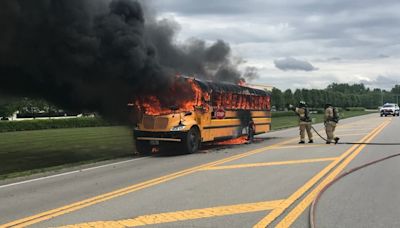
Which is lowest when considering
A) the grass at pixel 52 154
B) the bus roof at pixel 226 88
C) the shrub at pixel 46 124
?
the grass at pixel 52 154

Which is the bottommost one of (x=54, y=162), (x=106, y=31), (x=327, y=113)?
(x=54, y=162)

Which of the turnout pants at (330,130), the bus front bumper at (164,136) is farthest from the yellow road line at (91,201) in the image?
the turnout pants at (330,130)

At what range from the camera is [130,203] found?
25.2 ft

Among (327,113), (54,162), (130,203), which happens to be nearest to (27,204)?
(130,203)

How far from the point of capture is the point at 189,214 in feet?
22.4

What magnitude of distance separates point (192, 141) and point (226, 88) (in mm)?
3371

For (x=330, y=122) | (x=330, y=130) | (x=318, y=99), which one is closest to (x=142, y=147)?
(x=330, y=130)

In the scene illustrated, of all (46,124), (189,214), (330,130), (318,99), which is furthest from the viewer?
(318,99)

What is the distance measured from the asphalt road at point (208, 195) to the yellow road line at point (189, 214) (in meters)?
0.01

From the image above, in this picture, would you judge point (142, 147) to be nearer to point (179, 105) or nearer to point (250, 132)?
point (179, 105)

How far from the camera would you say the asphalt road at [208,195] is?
6551mm

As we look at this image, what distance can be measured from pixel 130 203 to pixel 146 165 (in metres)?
5.46

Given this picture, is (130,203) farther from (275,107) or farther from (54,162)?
(275,107)

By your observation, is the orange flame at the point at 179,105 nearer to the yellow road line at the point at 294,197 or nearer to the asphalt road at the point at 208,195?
the asphalt road at the point at 208,195
